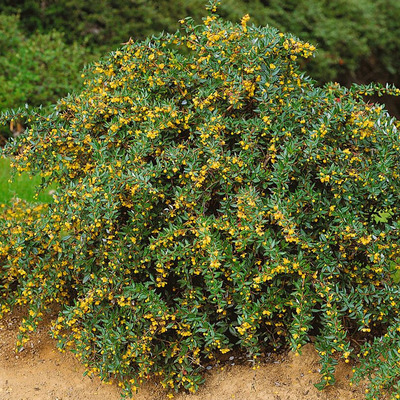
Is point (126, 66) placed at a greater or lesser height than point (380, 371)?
greater

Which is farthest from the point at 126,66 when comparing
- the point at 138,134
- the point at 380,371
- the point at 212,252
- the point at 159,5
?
the point at 159,5

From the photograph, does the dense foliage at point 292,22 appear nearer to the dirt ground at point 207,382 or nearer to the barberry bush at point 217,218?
the barberry bush at point 217,218

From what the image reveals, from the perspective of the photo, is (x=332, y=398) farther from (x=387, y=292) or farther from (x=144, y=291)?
(x=144, y=291)

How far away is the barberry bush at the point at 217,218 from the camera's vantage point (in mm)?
3316

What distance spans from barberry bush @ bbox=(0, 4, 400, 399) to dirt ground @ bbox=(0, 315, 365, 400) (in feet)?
0.34

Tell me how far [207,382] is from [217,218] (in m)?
1.01

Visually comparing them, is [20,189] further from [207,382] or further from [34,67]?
[34,67]

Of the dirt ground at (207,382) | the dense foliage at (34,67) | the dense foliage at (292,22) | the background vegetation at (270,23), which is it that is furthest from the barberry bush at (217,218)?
the dense foliage at (292,22)

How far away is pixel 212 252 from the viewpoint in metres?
3.15

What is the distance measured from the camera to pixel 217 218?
3.55 metres

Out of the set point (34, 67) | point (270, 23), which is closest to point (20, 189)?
point (34, 67)

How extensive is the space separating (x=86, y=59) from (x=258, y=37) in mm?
5288

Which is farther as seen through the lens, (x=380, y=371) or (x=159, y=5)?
(x=159, y=5)

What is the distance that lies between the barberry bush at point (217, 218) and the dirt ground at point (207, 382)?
0.10 metres
